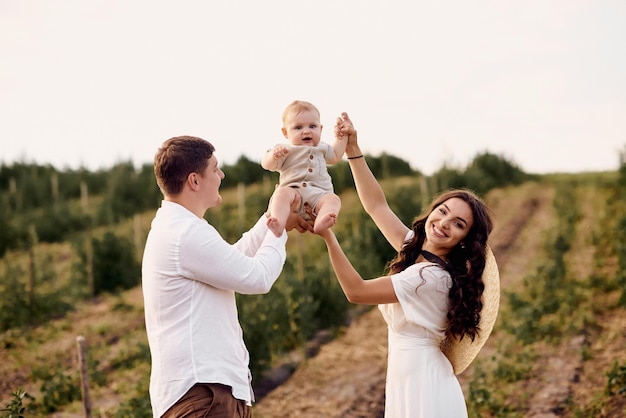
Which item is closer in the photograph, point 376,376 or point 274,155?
point 274,155

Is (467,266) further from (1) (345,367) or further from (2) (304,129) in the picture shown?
(1) (345,367)

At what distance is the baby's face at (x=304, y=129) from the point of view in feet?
9.96

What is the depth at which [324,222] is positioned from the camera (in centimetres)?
279

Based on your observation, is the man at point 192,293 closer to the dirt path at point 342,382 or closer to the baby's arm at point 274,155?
the baby's arm at point 274,155

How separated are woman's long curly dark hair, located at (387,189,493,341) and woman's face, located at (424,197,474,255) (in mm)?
32

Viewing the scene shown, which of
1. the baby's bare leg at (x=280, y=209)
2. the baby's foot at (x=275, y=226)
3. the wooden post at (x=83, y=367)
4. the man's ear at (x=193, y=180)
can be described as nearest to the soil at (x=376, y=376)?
the wooden post at (x=83, y=367)

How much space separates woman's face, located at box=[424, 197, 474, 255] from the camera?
2.90 metres

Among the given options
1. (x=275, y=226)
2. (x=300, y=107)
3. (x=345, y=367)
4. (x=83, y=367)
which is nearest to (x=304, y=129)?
(x=300, y=107)

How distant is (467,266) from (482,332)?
30 centimetres

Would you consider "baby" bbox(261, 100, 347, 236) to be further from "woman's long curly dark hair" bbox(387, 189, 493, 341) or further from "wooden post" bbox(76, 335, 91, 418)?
"wooden post" bbox(76, 335, 91, 418)

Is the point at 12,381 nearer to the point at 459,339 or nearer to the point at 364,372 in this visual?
the point at 364,372

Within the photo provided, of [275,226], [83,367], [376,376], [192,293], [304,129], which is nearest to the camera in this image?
[192,293]

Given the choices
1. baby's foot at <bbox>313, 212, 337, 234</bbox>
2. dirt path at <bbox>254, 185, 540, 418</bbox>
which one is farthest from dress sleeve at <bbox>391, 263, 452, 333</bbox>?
dirt path at <bbox>254, 185, 540, 418</bbox>

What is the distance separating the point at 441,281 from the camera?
2807 millimetres
